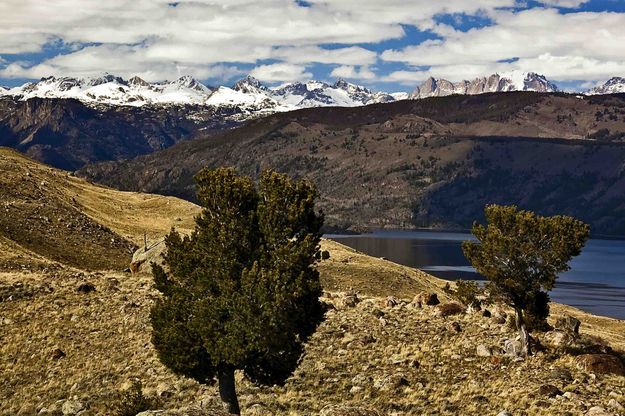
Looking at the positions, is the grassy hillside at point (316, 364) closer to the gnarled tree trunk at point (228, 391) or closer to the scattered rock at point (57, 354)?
the scattered rock at point (57, 354)

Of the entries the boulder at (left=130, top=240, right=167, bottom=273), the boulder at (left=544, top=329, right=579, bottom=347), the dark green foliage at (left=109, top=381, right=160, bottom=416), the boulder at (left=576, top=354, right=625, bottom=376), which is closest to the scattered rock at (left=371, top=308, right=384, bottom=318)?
the boulder at (left=544, top=329, right=579, bottom=347)

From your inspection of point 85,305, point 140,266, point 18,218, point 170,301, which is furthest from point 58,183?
point 170,301

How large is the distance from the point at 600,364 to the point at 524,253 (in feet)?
22.0

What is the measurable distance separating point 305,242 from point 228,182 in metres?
4.43

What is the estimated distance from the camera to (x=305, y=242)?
28.4 meters

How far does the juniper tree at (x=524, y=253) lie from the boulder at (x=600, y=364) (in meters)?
2.91

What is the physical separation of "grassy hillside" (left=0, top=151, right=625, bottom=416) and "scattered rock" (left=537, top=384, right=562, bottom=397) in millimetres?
95

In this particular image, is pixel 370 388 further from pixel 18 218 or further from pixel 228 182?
pixel 18 218

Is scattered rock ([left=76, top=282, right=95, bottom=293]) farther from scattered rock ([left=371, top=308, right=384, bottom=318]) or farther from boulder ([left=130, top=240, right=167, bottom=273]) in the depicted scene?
scattered rock ([left=371, top=308, right=384, bottom=318])

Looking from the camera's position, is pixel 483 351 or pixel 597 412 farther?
pixel 483 351

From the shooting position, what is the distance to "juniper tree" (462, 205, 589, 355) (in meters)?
36.3

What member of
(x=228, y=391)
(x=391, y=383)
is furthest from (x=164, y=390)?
(x=391, y=383)

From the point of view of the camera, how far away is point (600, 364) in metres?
33.7

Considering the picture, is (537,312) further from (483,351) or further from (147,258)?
(147,258)
